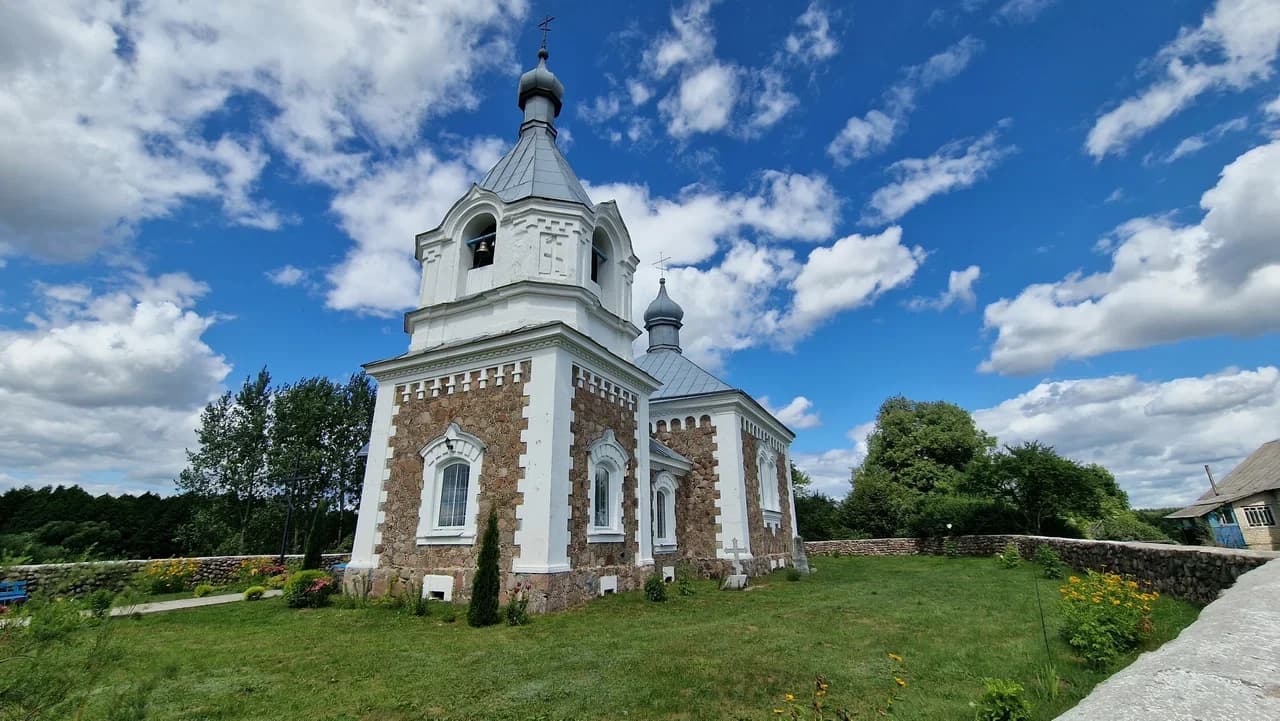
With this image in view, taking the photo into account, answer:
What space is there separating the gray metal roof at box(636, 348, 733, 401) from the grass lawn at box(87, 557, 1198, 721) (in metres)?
8.34

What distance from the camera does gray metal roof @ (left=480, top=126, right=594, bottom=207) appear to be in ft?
46.2

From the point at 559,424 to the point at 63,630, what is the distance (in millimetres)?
8180

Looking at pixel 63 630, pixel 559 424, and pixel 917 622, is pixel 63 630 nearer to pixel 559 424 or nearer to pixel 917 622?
pixel 559 424

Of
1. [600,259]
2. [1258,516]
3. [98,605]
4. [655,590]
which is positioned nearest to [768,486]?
[655,590]

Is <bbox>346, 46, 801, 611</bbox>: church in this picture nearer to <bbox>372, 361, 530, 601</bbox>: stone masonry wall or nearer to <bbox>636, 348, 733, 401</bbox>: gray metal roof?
<bbox>372, 361, 530, 601</bbox>: stone masonry wall

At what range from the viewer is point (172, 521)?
97.3 feet

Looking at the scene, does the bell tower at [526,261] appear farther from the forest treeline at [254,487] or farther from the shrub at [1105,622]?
the forest treeline at [254,487]

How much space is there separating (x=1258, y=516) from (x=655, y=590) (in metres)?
30.5

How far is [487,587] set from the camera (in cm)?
940

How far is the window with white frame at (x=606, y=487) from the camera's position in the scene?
11938mm

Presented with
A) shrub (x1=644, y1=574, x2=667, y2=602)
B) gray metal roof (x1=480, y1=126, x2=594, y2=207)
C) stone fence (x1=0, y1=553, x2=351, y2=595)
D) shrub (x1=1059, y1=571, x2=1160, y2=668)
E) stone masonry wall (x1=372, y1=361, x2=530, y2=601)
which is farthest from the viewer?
gray metal roof (x1=480, y1=126, x2=594, y2=207)

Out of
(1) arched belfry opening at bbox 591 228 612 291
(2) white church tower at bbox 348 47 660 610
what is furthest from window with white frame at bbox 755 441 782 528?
(1) arched belfry opening at bbox 591 228 612 291

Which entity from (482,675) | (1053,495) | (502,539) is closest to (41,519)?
(502,539)

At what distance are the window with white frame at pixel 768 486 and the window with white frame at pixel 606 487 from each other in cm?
814
